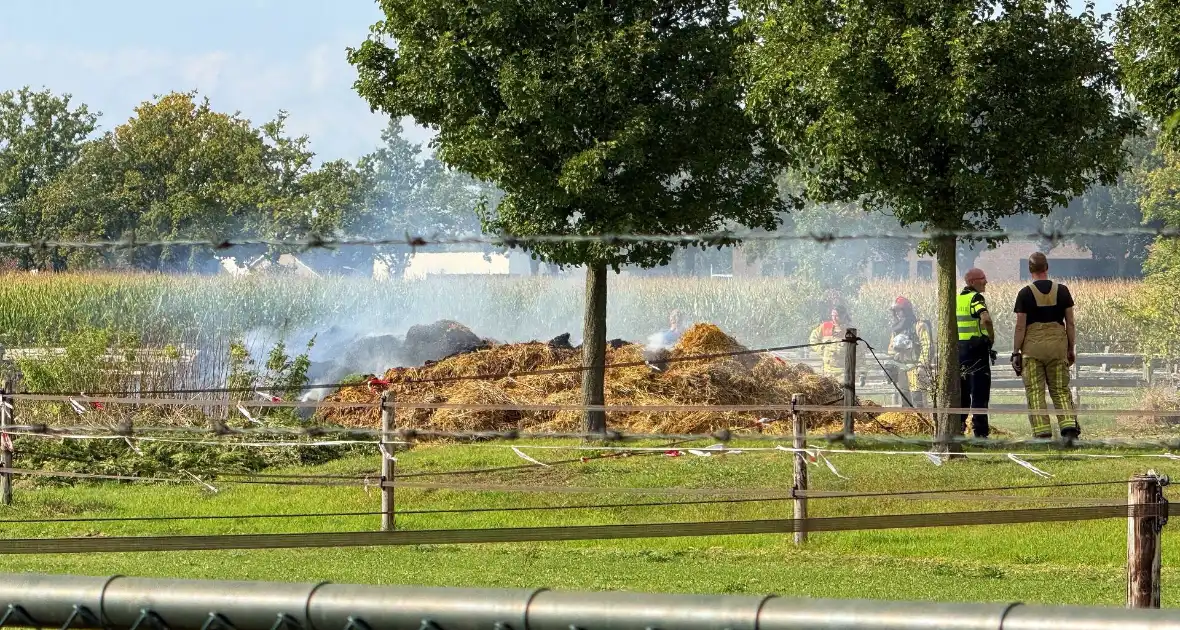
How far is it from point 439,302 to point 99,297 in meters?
8.89

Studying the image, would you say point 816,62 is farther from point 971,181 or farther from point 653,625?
point 653,625

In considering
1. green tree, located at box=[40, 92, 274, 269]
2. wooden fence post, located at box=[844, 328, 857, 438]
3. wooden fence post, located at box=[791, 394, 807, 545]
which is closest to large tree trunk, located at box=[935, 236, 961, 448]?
wooden fence post, located at box=[844, 328, 857, 438]

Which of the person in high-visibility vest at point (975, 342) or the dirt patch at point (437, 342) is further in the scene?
the dirt patch at point (437, 342)

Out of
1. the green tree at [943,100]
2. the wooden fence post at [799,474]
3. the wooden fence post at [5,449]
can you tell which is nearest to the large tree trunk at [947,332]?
the green tree at [943,100]

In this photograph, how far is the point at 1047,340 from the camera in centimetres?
1430

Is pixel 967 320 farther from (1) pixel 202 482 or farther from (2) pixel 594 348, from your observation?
(1) pixel 202 482

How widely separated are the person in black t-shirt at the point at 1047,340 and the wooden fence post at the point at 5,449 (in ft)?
29.2

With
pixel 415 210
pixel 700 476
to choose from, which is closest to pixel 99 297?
pixel 700 476

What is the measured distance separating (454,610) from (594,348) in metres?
15.5

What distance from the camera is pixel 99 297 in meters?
31.1

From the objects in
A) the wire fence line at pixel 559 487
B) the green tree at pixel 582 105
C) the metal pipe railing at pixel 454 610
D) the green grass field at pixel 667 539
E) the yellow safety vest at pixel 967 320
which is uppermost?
the green tree at pixel 582 105

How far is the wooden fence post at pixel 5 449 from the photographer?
13758mm

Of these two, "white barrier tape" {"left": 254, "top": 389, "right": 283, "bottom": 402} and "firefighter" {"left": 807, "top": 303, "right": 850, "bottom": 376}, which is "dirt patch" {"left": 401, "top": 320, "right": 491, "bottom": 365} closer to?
"white barrier tape" {"left": 254, "top": 389, "right": 283, "bottom": 402}

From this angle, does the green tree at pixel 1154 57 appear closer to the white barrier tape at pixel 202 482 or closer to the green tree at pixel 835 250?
the white barrier tape at pixel 202 482
